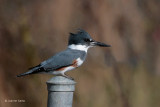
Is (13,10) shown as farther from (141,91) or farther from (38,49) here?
(141,91)

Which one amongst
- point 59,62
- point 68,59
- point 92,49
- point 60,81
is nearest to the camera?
point 60,81

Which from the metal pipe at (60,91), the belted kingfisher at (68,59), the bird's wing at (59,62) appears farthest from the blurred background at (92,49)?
the metal pipe at (60,91)

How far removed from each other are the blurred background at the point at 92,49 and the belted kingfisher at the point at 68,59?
2.40 m

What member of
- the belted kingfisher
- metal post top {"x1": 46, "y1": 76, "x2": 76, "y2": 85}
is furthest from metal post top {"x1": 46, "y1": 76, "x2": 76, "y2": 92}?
the belted kingfisher

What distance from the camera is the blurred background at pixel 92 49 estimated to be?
22.1 feet

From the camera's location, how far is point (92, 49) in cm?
727

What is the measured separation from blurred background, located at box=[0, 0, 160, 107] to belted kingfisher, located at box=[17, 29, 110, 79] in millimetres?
2403

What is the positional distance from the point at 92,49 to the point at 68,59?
3115mm

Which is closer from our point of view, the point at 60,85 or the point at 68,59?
the point at 60,85

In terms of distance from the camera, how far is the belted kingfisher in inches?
159

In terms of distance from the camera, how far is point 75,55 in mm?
4246

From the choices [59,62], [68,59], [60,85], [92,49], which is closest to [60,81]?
[60,85]

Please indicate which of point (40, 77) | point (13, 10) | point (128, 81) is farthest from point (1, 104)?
point (128, 81)

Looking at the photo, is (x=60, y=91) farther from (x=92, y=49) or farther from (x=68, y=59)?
(x=92, y=49)
